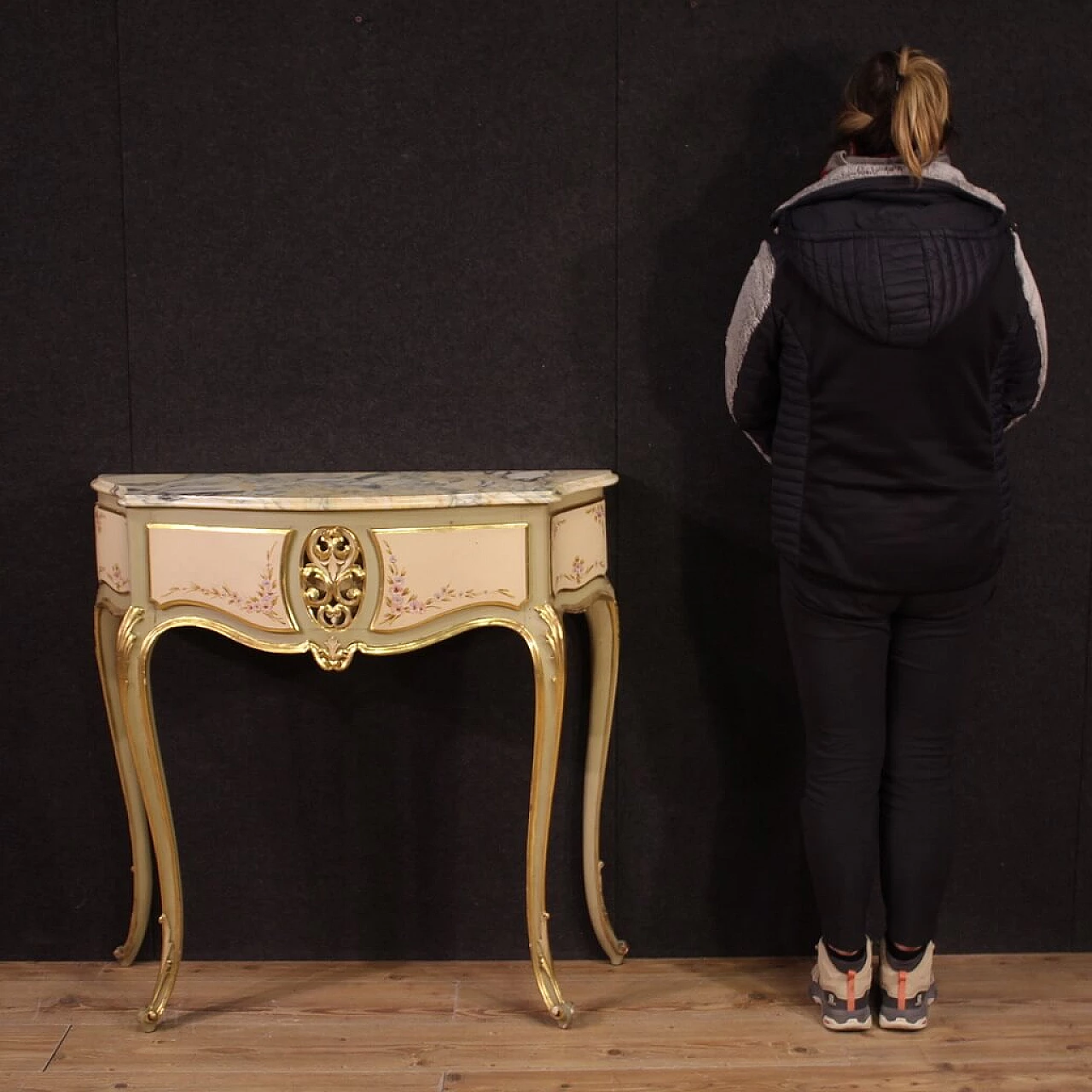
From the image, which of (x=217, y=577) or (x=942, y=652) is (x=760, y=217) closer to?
(x=942, y=652)

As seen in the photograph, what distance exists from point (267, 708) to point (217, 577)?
0.47 m

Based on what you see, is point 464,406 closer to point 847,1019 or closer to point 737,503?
point 737,503

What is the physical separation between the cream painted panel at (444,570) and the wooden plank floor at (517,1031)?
74 centimetres

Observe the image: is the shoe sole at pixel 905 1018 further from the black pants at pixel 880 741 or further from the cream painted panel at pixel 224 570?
the cream painted panel at pixel 224 570

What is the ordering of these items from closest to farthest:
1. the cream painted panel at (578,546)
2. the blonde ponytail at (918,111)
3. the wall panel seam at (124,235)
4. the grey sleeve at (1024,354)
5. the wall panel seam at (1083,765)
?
the blonde ponytail at (918,111), the grey sleeve at (1024,354), the cream painted panel at (578,546), the wall panel seam at (124,235), the wall panel seam at (1083,765)

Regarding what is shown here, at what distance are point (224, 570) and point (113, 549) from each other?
28cm

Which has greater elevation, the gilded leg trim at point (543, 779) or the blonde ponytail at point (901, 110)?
the blonde ponytail at point (901, 110)

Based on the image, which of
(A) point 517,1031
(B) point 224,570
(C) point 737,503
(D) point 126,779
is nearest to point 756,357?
(C) point 737,503

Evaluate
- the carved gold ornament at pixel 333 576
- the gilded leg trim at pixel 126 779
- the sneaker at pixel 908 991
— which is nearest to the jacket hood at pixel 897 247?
the carved gold ornament at pixel 333 576

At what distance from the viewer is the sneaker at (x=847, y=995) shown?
217cm

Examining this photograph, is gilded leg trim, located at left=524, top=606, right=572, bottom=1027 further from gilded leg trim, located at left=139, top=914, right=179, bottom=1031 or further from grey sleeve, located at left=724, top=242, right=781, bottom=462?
gilded leg trim, located at left=139, top=914, right=179, bottom=1031

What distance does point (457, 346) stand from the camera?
92.7 inches

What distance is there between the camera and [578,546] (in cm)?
219

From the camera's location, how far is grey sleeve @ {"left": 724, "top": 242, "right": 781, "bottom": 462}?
2008 mm
